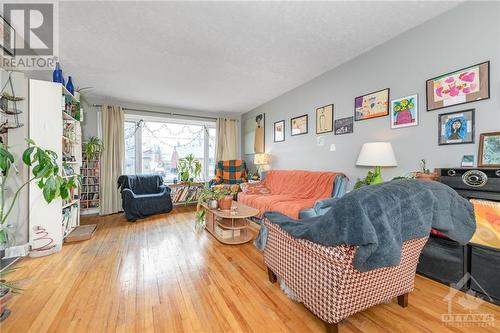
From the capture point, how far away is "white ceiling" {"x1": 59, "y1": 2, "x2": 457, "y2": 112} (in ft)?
6.21

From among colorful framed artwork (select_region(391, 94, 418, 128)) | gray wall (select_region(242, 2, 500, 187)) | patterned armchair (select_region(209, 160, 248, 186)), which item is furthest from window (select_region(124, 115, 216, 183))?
colorful framed artwork (select_region(391, 94, 418, 128))

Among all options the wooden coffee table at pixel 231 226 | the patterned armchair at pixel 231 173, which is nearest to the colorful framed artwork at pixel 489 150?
the wooden coffee table at pixel 231 226

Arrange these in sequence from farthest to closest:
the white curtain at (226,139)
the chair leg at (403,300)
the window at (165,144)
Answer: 1. the white curtain at (226,139)
2. the window at (165,144)
3. the chair leg at (403,300)

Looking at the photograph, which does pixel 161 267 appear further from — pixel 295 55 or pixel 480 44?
pixel 480 44

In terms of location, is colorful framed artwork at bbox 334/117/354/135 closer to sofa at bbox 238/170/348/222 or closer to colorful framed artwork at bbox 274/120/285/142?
sofa at bbox 238/170/348/222

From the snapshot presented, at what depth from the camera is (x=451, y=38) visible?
6.30 feet

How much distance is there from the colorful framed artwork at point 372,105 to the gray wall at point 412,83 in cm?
6

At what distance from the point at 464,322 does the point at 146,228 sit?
368cm

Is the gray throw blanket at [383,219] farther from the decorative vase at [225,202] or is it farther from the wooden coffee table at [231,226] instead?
the decorative vase at [225,202]

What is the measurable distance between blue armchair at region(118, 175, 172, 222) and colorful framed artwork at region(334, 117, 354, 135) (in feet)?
11.1

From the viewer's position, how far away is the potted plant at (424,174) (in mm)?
1833

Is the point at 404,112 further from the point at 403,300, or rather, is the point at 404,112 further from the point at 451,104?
the point at 403,300

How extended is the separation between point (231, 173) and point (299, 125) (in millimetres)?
1963

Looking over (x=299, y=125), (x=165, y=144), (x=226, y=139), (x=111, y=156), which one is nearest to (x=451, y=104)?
(x=299, y=125)
